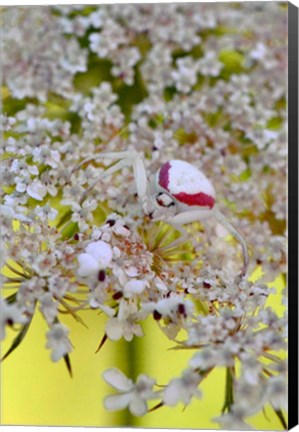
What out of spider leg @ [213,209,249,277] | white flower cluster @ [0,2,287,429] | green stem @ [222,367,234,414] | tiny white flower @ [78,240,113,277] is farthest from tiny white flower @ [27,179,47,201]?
green stem @ [222,367,234,414]

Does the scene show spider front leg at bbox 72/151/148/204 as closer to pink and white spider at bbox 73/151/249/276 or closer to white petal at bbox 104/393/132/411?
pink and white spider at bbox 73/151/249/276

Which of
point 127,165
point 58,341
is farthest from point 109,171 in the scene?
point 58,341

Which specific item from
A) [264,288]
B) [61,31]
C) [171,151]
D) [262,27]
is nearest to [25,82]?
[61,31]

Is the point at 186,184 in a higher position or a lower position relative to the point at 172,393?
higher

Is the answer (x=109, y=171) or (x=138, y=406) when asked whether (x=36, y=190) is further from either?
(x=138, y=406)

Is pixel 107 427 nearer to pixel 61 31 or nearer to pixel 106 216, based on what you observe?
pixel 106 216

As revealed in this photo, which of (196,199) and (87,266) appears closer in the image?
(87,266)
